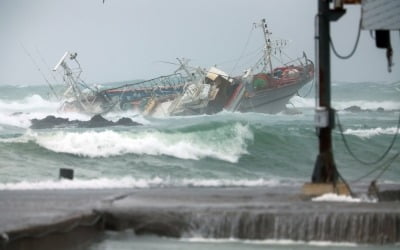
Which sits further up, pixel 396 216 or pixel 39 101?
pixel 39 101

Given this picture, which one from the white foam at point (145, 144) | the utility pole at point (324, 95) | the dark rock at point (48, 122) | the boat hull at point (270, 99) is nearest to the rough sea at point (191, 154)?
the white foam at point (145, 144)

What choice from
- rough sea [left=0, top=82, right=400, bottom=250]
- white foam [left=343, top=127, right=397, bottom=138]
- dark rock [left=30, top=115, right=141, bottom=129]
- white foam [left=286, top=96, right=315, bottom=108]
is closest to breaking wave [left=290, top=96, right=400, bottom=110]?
white foam [left=286, top=96, right=315, bottom=108]

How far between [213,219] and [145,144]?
19846mm

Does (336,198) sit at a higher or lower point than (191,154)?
lower

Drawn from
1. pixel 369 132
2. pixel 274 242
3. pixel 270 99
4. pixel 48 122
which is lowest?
pixel 274 242

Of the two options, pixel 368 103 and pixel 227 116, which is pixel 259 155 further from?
pixel 368 103

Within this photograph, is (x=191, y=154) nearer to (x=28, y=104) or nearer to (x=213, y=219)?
(x=213, y=219)

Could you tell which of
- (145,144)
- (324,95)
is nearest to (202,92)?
(145,144)

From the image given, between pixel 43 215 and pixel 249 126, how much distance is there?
24.9 meters

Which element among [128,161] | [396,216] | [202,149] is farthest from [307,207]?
[202,149]

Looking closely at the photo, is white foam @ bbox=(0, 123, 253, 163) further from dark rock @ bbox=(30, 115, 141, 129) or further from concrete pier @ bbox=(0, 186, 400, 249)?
concrete pier @ bbox=(0, 186, 400, 249)

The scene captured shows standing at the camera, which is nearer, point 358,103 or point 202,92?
point 202,92

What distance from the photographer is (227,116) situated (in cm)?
4938

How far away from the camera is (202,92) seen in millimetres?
52125
